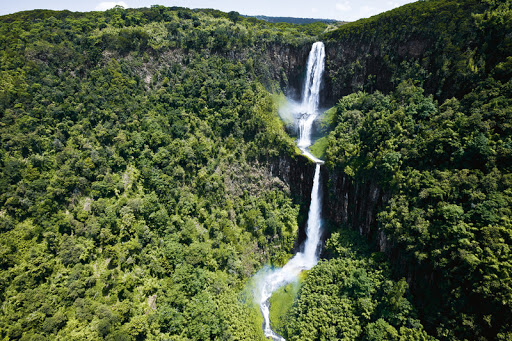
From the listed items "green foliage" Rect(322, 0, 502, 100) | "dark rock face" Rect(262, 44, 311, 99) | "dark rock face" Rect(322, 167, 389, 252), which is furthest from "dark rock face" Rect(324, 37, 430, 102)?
"dark rock face" Rect(322, 167, 389, 252)

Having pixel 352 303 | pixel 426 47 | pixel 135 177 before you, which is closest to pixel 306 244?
pixel 352 303

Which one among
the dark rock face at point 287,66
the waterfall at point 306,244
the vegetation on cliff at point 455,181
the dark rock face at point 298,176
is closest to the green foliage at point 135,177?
the dark rock face at point 298,176

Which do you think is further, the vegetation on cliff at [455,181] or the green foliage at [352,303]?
the green foliage at [352,303]

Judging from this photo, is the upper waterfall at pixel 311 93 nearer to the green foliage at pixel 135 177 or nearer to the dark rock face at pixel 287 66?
the dark rock face at pixel 287 66

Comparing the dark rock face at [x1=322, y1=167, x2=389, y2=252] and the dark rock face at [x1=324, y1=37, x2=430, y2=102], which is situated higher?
the dark rock face at [x1=324, y1=37, x2=430, y2=102]

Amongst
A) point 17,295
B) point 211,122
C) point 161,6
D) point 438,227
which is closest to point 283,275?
point 438,227

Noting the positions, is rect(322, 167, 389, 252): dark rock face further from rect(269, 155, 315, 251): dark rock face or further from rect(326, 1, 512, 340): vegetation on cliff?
rect(269, 155, 315, 251): dark rock face

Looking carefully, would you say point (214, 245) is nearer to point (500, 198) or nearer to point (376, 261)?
point (376, 261)

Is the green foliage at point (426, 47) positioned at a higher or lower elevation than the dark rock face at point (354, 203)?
higher
